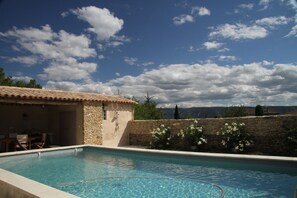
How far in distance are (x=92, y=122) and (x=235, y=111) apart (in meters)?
22.2

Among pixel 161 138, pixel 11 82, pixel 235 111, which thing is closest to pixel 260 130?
pixel 161 138

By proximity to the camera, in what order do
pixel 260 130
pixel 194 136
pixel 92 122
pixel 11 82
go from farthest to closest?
pixel 11 82 → pixel 92 122 → pixel 194 136 → pixel 260 130

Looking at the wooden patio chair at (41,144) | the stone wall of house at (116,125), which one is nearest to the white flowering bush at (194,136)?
the stone wall of house at (116,125)

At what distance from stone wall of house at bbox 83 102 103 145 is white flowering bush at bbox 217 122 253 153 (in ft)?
24.4

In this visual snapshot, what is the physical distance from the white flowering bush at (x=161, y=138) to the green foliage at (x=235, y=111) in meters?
19.1

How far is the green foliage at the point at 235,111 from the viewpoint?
33.3m

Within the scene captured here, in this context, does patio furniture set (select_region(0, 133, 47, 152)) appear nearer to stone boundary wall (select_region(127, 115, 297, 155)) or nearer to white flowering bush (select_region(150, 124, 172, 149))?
white flowering bush (select_region(150, 124, 172, 149))

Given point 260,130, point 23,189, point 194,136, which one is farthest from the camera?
point 194,136

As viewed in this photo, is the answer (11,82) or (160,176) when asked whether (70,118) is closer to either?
(160,176)

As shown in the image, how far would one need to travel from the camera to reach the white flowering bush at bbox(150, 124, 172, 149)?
16031 millimetres

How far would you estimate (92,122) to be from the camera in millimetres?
16609

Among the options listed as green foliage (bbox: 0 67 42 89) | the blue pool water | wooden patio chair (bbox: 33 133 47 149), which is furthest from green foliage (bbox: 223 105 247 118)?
green foliage (bbox: 0 67 42 89)

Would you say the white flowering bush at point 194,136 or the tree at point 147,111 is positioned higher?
the tree at point 147,111

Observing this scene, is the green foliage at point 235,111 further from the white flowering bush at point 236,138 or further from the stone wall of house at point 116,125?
the white flowering bush at point 236,138
